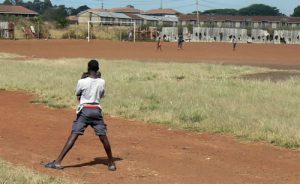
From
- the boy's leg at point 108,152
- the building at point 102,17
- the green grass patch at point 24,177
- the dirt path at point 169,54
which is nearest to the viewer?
the green grass patch at point 24,177

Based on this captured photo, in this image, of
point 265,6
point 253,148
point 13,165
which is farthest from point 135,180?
point 265,6

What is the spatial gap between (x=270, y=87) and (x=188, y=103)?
4814 millimetres

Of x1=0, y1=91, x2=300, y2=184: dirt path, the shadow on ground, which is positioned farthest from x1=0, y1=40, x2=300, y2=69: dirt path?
the shadow on ground

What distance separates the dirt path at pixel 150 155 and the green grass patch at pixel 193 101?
1.79 ft

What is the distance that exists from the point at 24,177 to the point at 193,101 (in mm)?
8315

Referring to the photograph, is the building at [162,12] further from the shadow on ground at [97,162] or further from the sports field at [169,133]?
the shadow on ground at [97,162]

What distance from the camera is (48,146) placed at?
9711 millimetres

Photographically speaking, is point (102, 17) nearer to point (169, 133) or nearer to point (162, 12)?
point (162, 12)

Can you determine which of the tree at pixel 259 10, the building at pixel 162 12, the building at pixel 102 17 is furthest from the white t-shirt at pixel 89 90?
the tree at pixel 259 10

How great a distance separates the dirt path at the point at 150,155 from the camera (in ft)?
25.4

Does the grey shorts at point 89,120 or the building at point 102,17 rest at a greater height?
the building at point 102,17

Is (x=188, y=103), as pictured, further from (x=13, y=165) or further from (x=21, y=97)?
(x=13, y=165)

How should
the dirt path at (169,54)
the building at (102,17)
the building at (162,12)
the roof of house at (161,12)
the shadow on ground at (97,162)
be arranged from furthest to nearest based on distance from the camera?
the roof of house at (161,12) < the building at (162,12) < the building at (102,17) < the dirt path at (169,54) < the shadow on ground at (97,162)

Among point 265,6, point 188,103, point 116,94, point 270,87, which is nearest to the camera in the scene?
point 188,103
